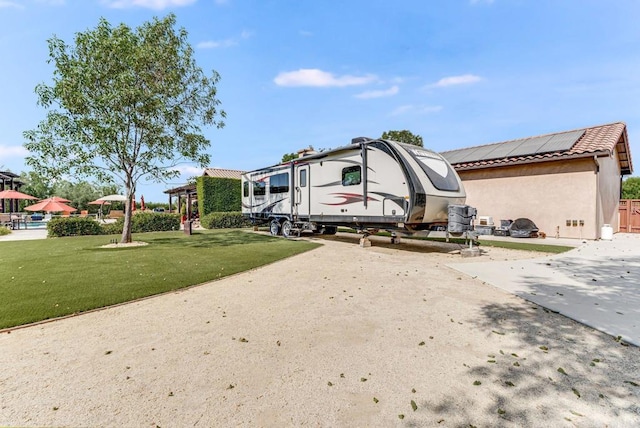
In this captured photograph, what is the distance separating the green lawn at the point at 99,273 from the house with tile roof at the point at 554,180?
10.0 m

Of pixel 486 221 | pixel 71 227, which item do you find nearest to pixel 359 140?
pixel 486 221

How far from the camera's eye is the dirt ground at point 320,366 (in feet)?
7.27

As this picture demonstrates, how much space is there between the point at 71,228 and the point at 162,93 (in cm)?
903

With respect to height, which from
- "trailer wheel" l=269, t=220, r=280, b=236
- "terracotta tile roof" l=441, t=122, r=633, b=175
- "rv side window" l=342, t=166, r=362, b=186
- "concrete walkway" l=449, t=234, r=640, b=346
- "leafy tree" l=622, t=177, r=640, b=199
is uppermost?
"terracotta tile roof" l=441, t=122, r=633, b=175

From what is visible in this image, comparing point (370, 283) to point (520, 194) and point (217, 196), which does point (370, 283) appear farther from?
point (217, 196)

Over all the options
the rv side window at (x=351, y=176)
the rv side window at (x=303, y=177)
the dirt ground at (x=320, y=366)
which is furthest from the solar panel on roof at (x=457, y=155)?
the dirt ground at (x=320, y=366)

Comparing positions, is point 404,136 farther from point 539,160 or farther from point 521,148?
point 539,160

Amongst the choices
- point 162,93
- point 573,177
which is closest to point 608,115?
point 573,177

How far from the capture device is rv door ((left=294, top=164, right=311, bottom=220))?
38.7ft

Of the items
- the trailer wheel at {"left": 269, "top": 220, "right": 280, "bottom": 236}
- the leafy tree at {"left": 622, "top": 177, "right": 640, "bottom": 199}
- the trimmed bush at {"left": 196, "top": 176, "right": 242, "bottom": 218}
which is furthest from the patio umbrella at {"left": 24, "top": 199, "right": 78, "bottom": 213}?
the leafy tree at {"left": 622, "top": 177, "right": 640, "bottom": 199}

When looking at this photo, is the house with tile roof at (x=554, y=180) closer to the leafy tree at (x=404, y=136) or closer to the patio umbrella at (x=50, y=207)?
the leafy tree at (x=404, y=136)

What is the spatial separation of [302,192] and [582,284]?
344 inches

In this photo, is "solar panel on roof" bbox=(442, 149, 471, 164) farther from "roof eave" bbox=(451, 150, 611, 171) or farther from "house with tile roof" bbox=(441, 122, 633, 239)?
"roof eave" bbox=(451, 150, 611, 171)

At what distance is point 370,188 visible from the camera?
9453 millimetres
